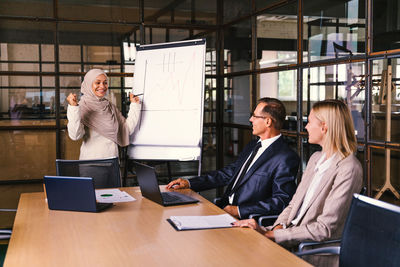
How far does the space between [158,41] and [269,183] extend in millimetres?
2596

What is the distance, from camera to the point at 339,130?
2.22 m

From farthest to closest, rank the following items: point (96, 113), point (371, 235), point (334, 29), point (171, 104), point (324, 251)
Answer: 1. point (171, 104)
2. point (96, 113)
3. point (334, 29)
4. point (324, 251)
5. point (371, 235)

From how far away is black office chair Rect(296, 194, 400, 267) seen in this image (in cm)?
165

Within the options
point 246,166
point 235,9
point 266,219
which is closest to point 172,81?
point 235,9

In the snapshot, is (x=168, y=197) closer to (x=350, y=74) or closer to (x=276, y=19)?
(x=350, y=74)

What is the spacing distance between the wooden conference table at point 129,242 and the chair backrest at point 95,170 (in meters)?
0.84

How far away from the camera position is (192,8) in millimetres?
5102

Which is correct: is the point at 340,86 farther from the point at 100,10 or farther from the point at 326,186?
the point at 100,10

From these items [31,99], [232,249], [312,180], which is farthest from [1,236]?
[31,99]

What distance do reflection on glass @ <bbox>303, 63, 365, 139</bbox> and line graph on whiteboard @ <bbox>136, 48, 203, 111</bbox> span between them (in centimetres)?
111

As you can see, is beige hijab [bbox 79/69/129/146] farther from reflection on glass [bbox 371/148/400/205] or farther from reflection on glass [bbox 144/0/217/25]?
reflection on glass [bbox 371/148/400/205]

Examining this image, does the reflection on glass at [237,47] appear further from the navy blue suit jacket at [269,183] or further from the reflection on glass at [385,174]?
the reflection on glass at [385,174]

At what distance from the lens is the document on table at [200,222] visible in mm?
2047

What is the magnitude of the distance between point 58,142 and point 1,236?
8.13ft
